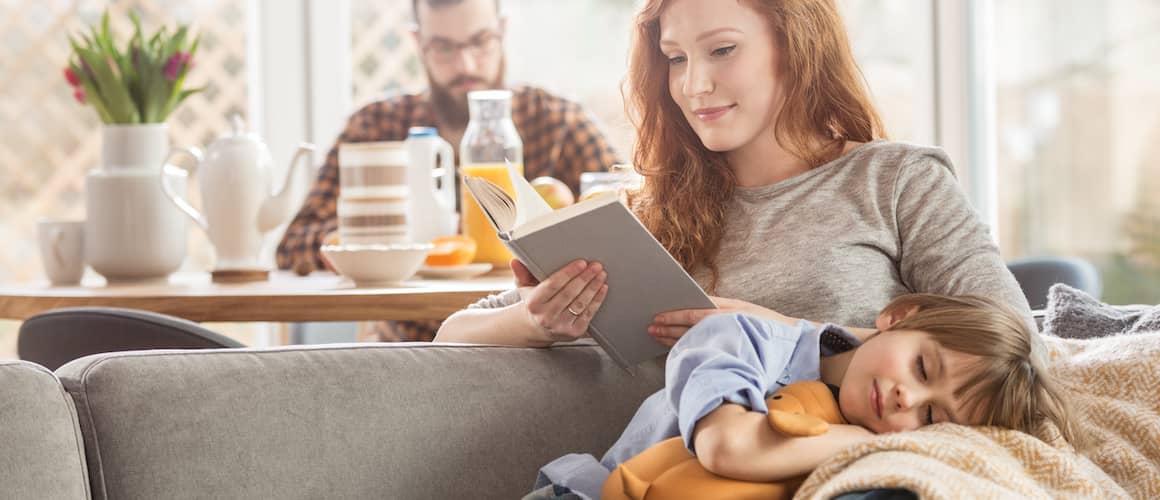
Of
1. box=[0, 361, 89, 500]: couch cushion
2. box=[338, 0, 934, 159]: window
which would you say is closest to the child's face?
box=[0, 361, 89, 500]: couch cushion

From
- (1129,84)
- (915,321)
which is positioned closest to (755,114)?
(915,321)

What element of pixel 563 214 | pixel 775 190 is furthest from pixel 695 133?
pixel 563 214

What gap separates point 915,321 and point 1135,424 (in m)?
0.26

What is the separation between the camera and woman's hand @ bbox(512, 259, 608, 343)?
142 cm

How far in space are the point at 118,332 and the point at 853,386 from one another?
976mm

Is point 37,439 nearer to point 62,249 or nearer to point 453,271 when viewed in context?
point 453,271

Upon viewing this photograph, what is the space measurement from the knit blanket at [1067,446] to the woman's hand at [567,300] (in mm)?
384

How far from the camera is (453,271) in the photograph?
7.29 ft

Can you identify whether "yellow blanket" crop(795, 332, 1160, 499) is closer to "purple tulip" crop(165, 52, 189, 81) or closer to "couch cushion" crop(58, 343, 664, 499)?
"couch cushion" crop(58, 343, 664, 499)

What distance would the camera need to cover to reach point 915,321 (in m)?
1.31

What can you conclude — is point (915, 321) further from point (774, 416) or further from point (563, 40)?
point (563, 40)

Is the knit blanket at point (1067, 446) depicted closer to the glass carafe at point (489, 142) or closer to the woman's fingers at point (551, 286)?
the woman's fingers at point (551, 286)

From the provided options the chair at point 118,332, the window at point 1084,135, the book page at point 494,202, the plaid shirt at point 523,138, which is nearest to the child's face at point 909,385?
the book page at point 494,202

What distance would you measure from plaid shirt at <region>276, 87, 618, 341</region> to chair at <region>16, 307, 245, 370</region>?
1.13m
